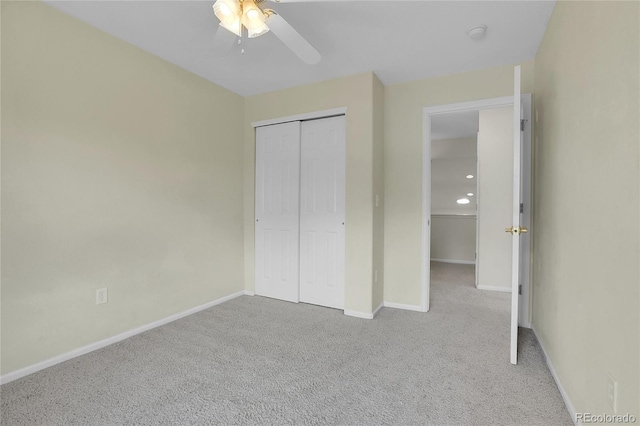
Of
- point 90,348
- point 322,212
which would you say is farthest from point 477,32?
point 90,348

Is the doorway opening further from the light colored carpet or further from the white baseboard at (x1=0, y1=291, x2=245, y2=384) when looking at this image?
the white baseboard at (x1=0, y1=291, x2=245, y2=384)

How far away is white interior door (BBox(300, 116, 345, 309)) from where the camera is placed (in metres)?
3.07

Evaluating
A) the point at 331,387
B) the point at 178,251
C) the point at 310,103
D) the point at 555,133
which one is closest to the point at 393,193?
the point at 310,103

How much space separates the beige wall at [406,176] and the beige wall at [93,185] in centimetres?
185

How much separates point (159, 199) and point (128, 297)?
833 millimetres

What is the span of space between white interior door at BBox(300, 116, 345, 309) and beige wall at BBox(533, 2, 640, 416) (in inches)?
66.4

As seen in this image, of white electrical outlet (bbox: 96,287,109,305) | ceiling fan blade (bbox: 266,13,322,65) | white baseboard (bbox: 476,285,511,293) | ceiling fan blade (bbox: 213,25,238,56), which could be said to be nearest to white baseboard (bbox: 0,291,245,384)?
white electrical outlet (bbox: 96,287,109,305)

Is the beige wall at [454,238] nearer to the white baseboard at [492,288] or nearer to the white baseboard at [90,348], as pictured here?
the white baseboard at [492,288]

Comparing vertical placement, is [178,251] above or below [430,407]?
above

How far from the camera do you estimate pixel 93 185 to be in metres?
2.19

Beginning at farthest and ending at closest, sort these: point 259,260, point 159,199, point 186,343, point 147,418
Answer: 1. point 259,260
2. point 159,199
3. point 186,343
4. point 147,418

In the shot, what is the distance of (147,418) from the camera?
1501 millimetres

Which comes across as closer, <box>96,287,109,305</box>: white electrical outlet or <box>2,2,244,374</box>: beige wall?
<box>2,2,244,374</box>: beige wall

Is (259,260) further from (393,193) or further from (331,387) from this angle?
(331,387)
